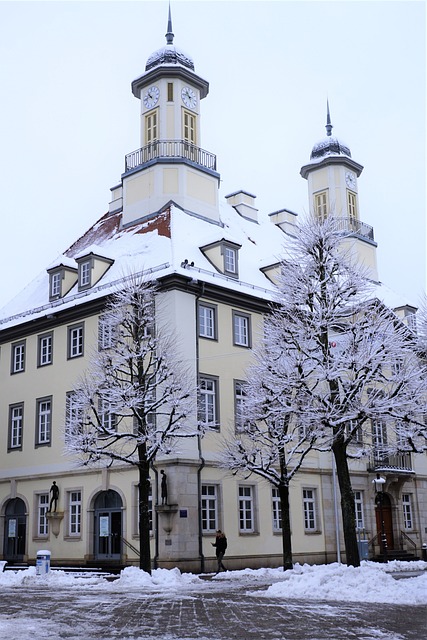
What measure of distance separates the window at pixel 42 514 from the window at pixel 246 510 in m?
7.91

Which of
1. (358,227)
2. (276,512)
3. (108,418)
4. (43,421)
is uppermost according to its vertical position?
(358,227)

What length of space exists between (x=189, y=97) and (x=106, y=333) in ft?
48.8

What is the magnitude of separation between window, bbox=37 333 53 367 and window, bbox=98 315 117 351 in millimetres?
3843

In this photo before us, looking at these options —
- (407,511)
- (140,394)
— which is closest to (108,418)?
(140,394)

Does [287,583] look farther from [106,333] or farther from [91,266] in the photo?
[91,266]

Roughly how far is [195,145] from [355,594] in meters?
25.0

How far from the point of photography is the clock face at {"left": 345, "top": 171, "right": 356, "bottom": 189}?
46281 mm

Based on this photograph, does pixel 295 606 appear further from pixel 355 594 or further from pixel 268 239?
pixel 268 239

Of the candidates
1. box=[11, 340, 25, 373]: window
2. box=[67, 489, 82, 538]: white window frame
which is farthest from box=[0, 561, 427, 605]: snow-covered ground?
box=[11, 340, 25, 373]: window

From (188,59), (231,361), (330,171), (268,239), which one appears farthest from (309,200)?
(231,361)

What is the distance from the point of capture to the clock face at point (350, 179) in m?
46.3

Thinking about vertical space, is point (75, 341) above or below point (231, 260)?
below

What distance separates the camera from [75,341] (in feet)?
107

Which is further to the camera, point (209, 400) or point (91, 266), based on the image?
point (91, 266)
